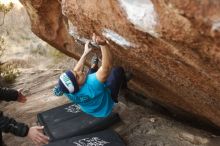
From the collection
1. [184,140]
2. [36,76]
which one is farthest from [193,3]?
[36,76]

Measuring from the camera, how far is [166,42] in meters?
4.32

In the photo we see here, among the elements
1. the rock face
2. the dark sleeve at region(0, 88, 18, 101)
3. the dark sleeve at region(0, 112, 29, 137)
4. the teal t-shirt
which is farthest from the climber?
the dark sleeve at region(0, 88, 18, 101)

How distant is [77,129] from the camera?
657cm

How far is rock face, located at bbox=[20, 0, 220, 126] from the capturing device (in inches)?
146

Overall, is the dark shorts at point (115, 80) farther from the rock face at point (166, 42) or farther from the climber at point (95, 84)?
the rock face at point (166, 42)

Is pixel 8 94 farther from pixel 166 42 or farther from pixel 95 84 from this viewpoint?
pixel 166 42

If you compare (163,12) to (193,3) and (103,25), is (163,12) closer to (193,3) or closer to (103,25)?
(193,3)

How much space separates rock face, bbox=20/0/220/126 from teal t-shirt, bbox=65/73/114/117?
515 mm

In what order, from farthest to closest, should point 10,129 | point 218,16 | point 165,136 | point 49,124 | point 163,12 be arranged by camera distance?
point 49,124 → point 165,136 → point 10,129 → point 163,12 → point 218,16

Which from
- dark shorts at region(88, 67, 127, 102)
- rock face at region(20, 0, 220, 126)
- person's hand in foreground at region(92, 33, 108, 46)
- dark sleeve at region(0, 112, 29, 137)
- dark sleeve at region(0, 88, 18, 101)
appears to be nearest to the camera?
rock face at region(20, 0, 220, 126)

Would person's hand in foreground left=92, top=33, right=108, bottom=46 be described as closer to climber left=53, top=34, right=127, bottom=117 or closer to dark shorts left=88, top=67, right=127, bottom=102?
climber left=53, top=34, right=127, bottom=117

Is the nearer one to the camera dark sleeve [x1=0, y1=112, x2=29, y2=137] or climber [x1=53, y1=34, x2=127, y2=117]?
climber [x1=53, y1=34, x2=127, y2=117]

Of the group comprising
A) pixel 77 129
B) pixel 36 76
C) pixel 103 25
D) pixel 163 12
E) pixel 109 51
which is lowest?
pixel 36 76

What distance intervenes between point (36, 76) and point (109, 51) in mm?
5927
